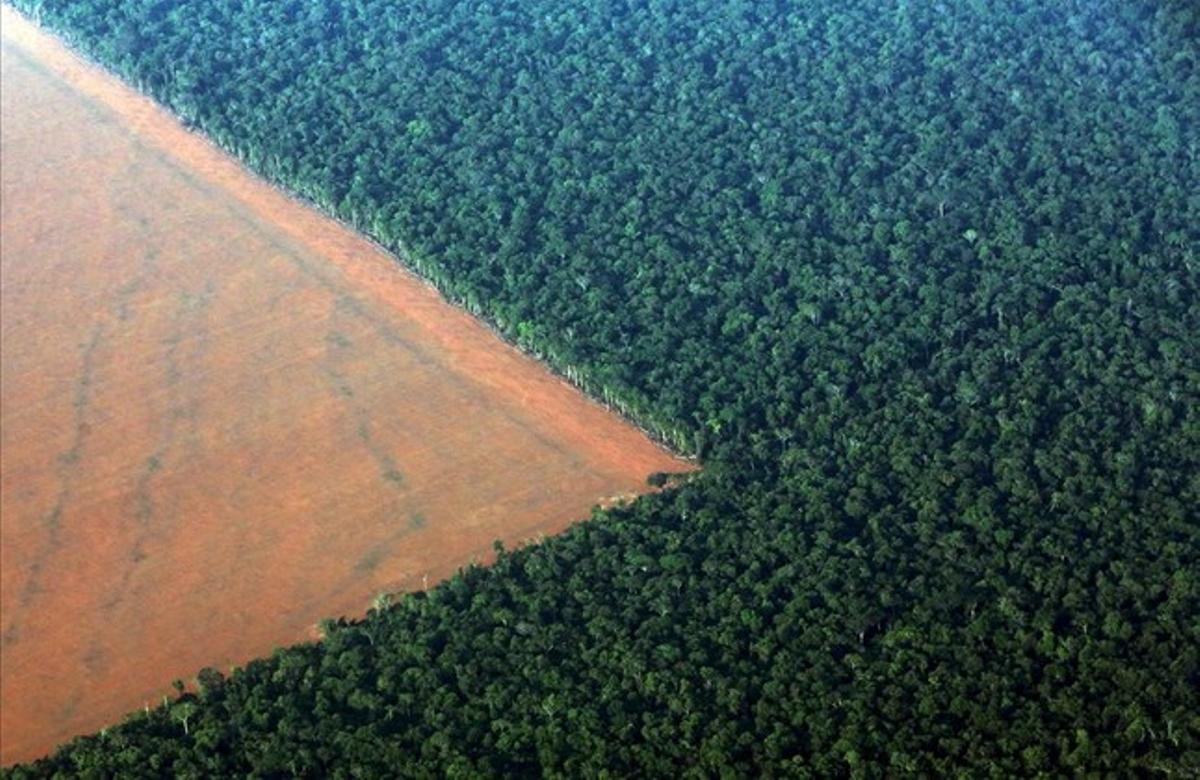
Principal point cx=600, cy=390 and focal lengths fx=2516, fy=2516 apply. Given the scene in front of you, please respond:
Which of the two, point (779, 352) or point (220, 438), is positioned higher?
point (779, 352)

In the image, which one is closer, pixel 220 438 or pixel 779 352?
pixel 220 438

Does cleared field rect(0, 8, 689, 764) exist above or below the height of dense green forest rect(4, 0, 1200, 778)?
below

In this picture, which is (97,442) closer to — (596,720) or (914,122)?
(596,720)

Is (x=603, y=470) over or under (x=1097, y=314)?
under

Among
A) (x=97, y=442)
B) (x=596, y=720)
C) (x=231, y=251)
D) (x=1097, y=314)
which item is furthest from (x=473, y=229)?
(x=596, y=720)
